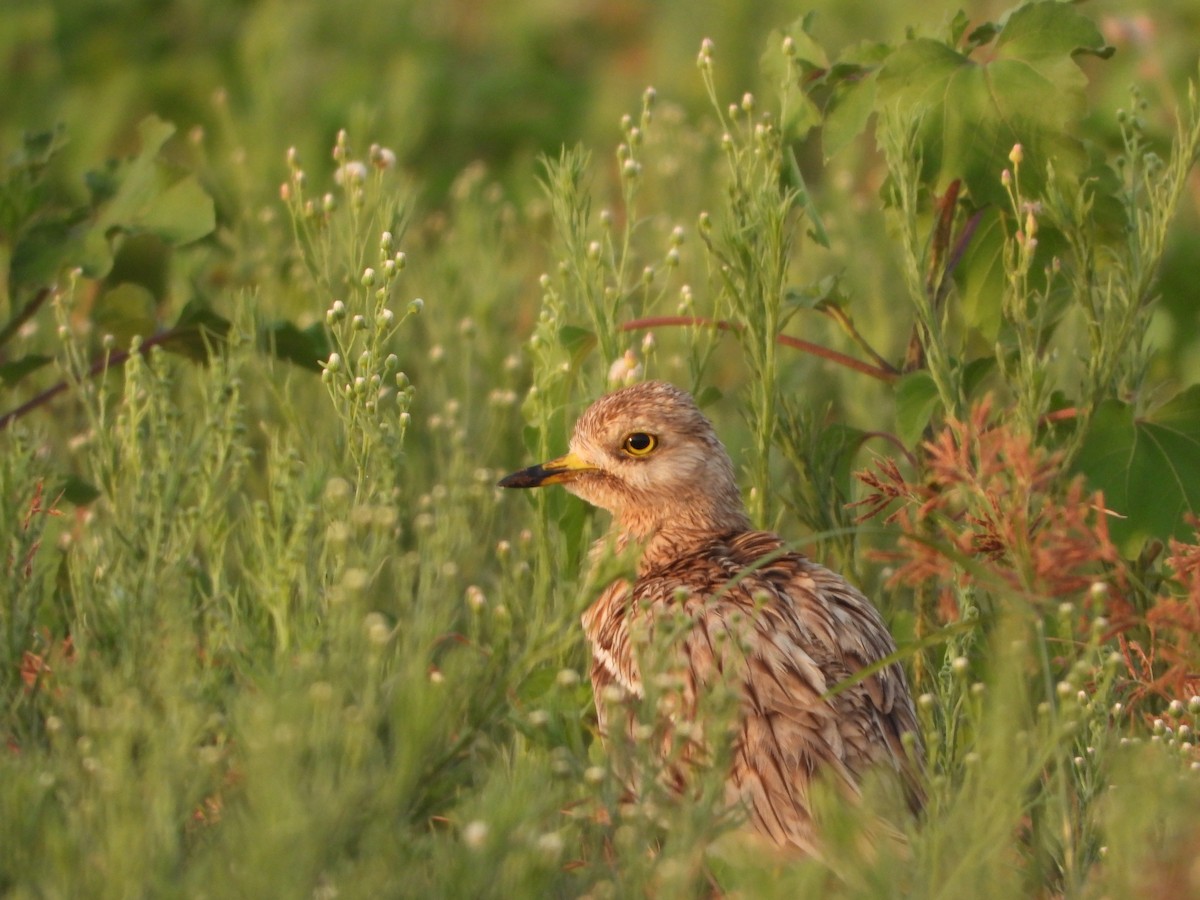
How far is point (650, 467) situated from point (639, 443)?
0.25 ft

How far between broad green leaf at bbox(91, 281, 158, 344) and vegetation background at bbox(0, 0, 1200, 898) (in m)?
0.01

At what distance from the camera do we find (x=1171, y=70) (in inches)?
325

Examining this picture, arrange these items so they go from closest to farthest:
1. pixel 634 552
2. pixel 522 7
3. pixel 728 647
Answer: pixel 634 552, pixel 728 647, pixel 522 7

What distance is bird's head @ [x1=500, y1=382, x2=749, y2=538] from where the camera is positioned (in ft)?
14.1

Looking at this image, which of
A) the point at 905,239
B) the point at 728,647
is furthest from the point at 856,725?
the point at 905,239

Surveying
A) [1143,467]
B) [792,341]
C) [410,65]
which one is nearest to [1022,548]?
[1143,467]

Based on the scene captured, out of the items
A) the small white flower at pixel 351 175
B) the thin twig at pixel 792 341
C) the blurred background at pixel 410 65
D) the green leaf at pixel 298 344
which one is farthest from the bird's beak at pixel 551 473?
the blurred background at pixel 410 65

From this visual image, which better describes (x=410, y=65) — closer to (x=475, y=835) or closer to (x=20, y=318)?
(x=20, y=318)

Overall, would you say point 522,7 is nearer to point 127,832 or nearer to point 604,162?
point 604,162

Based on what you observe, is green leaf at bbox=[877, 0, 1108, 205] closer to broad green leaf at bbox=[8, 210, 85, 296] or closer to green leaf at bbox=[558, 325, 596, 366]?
green leaf at bbox=[558, 325, 596, 366]

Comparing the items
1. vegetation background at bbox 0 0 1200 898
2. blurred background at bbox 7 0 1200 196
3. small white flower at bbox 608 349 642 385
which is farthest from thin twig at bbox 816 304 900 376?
blurred background at bbox 7 0 1200 196

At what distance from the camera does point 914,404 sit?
157 inches

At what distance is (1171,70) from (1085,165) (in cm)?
476

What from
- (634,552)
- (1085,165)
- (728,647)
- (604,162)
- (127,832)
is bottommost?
(604,162)
